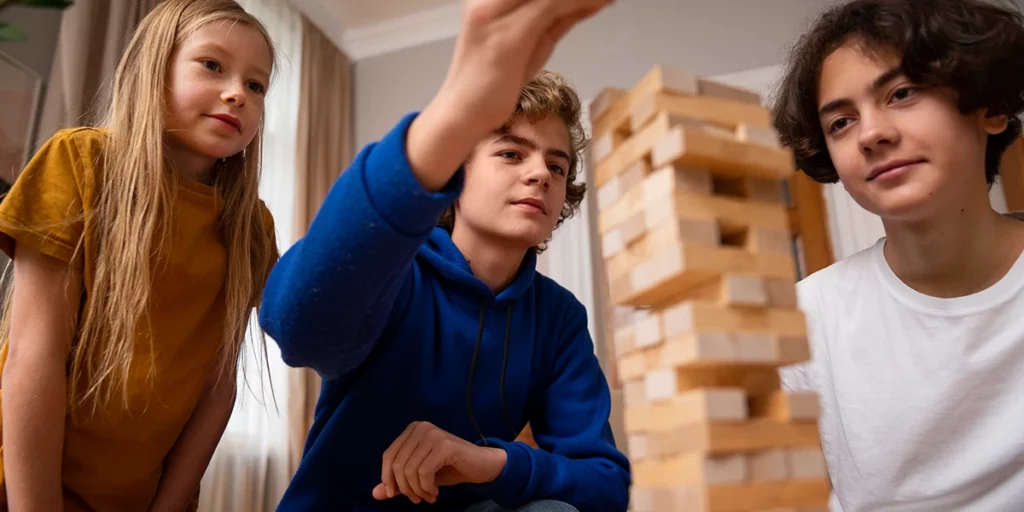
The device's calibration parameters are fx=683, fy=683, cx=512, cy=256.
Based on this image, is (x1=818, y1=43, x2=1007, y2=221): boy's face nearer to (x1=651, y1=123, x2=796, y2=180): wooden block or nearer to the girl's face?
(x1=651, y1=123, x2=796, y2=180): wooden block

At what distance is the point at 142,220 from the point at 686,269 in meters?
0.92

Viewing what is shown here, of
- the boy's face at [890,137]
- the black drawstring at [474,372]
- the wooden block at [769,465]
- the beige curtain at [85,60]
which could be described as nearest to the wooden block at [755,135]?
the wooden block at [769,465]

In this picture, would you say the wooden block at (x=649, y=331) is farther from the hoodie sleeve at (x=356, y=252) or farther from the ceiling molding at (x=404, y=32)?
the ceiling molding at (x=404, y=32)

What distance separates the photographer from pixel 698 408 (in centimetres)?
44

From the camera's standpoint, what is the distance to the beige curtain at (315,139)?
8.57 feet

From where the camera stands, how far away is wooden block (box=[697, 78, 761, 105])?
0.49 metres

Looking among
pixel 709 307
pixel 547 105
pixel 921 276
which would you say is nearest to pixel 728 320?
pixel 709 307

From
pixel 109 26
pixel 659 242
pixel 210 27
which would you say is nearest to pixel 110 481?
pixel 210 27

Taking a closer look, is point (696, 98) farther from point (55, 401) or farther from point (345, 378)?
point (55, 401)

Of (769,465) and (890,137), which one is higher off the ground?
(890,137)

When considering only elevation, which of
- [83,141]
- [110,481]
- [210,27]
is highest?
[210,27]

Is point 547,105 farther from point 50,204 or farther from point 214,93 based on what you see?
point 50,204

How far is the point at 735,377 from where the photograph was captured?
1.56 ft

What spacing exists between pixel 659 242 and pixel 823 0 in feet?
8.51
